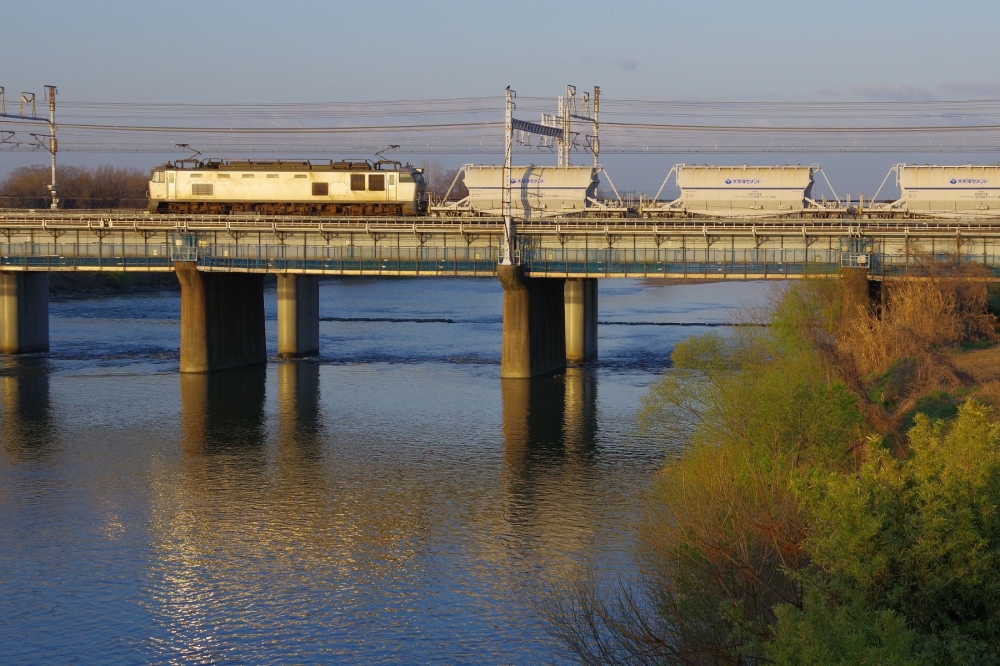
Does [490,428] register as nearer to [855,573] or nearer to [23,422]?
[23,422]

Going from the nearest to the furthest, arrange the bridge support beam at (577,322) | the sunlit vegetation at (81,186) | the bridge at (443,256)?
the bridge at (443,256) → the bridge support beam at (577,322) → the sunlit vegetation at (81,186)

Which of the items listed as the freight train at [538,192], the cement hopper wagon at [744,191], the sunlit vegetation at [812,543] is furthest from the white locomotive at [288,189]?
the sunlit vegetation at [812,543]

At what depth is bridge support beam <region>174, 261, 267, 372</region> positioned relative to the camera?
60.4 m

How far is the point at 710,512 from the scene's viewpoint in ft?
69.6

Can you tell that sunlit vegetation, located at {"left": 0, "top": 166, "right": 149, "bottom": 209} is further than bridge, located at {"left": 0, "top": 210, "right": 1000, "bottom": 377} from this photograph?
Yes

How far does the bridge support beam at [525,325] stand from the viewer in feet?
186

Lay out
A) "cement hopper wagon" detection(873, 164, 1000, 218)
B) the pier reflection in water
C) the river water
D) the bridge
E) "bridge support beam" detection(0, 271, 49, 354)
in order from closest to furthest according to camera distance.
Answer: the river water
the pier reflection in water
the bridge
"cement hopper wagon" detection(873, 164, 1000, 218)
"bridge support beam" detection(0, 271, 49, 354)

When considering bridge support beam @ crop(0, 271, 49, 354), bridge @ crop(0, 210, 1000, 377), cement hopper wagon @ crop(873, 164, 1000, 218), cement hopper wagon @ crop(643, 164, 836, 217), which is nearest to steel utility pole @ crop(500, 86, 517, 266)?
bridge @ crop(0, 210, 1000, 377)

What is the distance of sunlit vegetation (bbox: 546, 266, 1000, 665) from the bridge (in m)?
21.6

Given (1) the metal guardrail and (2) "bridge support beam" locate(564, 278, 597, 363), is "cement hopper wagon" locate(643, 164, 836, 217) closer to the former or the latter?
(1) the metal guardrail

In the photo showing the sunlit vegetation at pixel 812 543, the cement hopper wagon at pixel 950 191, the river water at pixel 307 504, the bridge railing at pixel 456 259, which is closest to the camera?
the sunlit vegetation at pixel 812 543

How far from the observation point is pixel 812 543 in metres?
18.3

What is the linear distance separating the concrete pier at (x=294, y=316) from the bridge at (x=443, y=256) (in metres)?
0.09

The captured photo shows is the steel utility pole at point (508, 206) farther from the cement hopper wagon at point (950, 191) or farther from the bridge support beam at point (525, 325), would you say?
the cement hopper wagon at point (950, 191)
